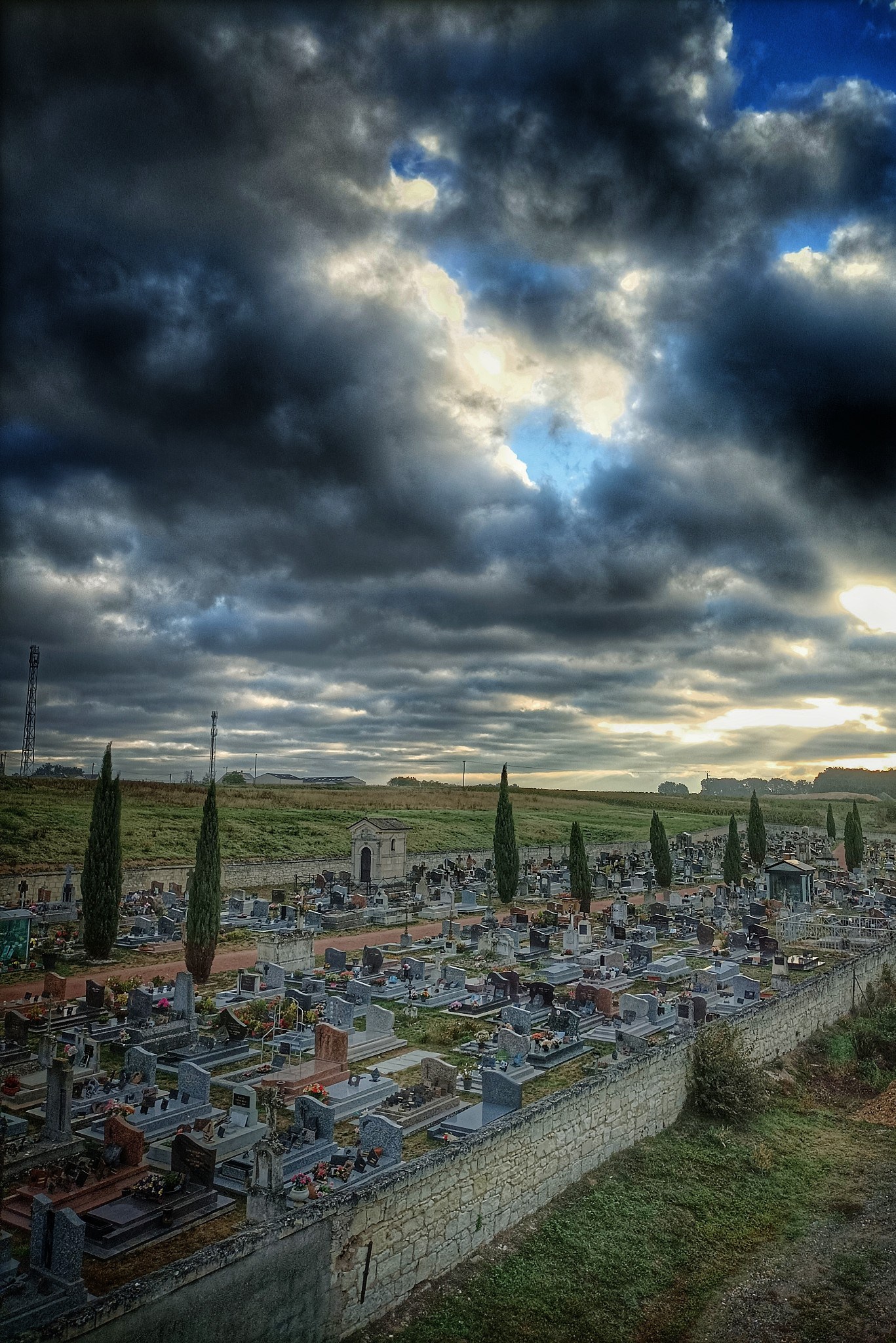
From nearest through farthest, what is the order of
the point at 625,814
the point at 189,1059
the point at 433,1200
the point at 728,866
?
the point at 433,1200
the point at 189,1059
the point at 728,866
the point at 625,814

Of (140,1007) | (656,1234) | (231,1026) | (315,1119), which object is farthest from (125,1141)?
(140,1007)

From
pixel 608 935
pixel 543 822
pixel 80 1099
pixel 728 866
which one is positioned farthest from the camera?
pixel 543 822

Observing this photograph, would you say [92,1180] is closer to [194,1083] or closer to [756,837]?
[194,1083]

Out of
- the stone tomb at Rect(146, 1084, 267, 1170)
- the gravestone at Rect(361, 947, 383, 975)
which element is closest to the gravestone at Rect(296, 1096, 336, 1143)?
the stone tomb at Rect(146, 1084, 267, 1170)

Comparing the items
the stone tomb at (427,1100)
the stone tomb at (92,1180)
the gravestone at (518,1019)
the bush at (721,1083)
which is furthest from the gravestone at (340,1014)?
the bush at (721,1083)

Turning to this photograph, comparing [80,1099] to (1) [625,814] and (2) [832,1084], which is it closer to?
(2) [832,1084]

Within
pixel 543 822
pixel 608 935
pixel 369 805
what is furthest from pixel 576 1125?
pixel 369 805

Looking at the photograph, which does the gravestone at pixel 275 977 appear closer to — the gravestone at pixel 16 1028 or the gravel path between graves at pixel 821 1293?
the gravestone at pixel 16 1028
